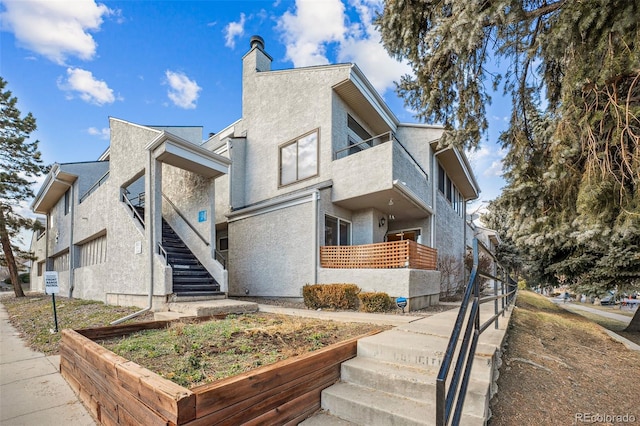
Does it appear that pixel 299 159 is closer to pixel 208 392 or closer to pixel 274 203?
pixel 274 203

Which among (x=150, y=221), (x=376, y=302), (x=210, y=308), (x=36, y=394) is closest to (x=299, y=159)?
(x=150, y=221)

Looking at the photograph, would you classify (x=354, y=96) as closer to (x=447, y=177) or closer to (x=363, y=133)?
(x=363, y=133)

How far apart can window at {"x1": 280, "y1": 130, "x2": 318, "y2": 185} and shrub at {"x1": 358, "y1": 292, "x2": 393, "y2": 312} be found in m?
5.03

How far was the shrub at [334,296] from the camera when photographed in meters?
8.07

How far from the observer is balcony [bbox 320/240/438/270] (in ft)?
26.8

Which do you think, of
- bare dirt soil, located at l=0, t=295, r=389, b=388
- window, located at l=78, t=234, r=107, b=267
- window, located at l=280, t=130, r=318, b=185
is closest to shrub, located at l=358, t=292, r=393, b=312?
bare dirt soil, located at l=0, t=295, r=389, b=388

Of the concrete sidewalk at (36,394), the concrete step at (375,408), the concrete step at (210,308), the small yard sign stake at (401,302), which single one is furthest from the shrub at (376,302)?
the concrete sidewalk at (36,394)

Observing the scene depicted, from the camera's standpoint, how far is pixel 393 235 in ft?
46.8

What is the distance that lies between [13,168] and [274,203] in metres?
16.5

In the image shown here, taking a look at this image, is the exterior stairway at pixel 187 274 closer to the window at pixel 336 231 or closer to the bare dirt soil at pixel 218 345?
the bare dirt soil at pixel 218 345

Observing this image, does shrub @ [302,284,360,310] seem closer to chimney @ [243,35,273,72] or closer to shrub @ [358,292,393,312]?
shrub @ [358,292,393,312]

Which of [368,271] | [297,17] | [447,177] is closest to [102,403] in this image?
[368,271]

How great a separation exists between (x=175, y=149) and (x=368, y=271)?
20.9 ft

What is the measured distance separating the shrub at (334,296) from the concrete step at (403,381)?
4.45 metres
